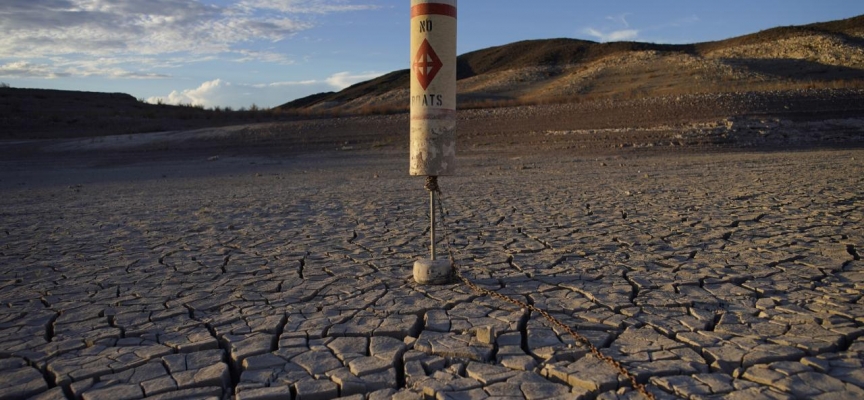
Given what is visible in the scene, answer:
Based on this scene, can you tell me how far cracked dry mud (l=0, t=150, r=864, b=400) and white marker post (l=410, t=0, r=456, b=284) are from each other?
93 centimetres

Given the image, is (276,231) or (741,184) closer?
(276,231)

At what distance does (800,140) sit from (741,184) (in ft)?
27.5

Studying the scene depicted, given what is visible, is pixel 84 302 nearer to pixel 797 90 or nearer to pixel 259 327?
pixel 259 327

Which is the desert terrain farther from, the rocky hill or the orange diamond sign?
the rocky hill

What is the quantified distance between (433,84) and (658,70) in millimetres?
34856

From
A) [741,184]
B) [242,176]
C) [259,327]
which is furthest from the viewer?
[242,176]

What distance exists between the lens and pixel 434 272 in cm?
464

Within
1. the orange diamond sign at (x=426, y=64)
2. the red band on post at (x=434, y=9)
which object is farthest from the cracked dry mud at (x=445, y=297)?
the red band on post at (x=434, y=9)

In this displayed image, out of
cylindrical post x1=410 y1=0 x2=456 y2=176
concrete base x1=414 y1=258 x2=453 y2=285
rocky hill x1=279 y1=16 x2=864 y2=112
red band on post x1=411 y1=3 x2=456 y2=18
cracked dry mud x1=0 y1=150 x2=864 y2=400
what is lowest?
cracked dry mud x1=0 y1=150 x2=864 y2=400

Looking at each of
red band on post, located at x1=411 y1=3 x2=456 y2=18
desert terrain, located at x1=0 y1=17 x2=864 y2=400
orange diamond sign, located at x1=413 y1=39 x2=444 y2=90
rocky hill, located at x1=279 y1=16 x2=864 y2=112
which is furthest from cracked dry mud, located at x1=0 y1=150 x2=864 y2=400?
rocky hill, located at x1=279 y1=16 x2=864 y2=112

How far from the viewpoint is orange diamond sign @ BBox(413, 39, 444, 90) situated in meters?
4.28

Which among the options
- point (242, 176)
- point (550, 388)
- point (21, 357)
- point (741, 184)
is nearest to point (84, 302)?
point (21, 357)

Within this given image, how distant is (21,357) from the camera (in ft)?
11.7

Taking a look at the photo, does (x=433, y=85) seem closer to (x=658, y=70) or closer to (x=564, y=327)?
(x=564, y=327)
